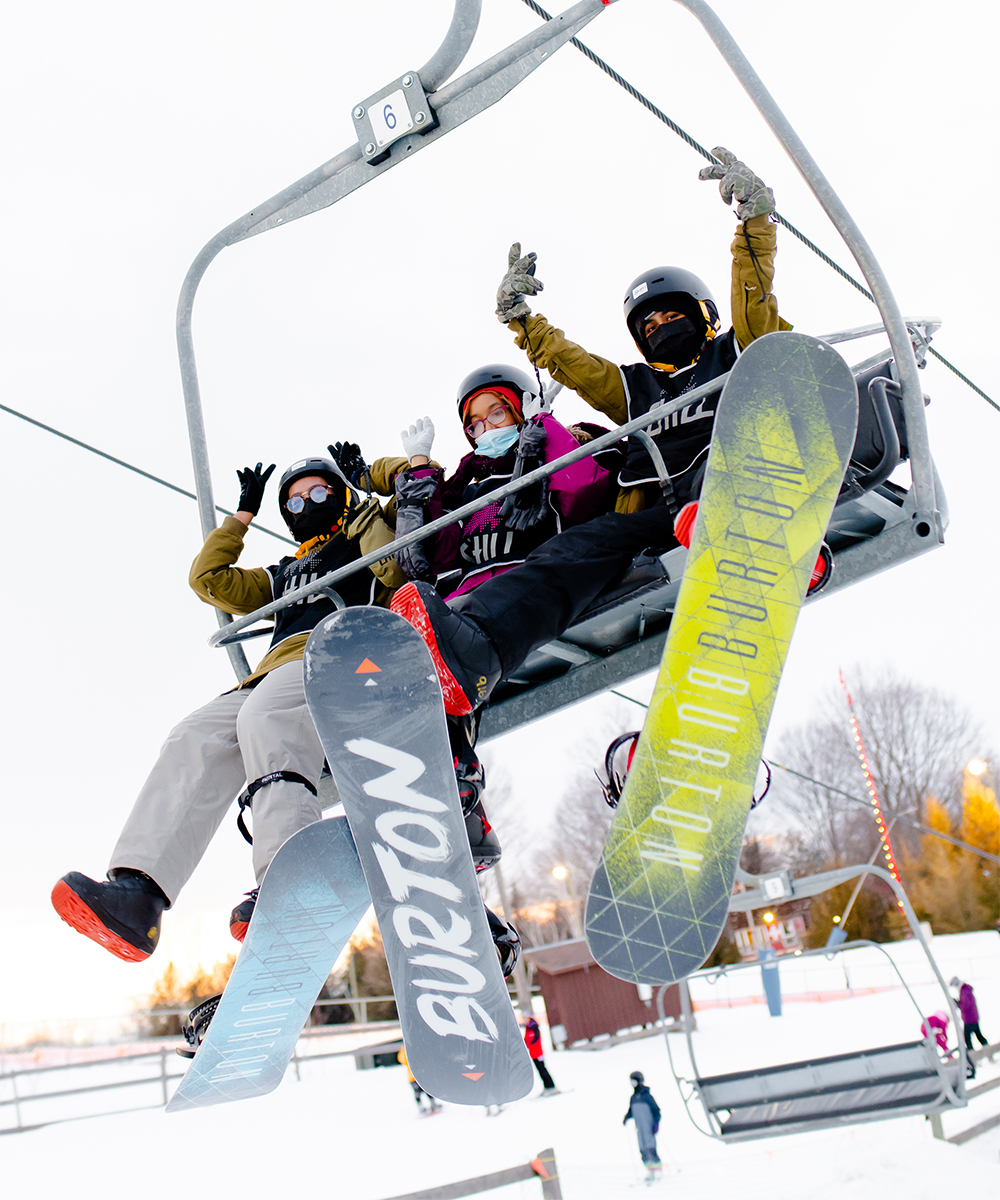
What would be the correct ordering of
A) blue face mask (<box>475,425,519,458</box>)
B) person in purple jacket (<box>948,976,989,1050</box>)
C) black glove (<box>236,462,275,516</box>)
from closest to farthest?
→ blue face mask (<box>475,425,519,458</box>) → black glove (<box>236,462,275,516</box>) → person in purple jacket (<box>948,976,989,1050</box>)

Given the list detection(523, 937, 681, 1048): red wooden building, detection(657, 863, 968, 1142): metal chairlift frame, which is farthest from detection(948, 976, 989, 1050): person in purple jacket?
detection(657, 863, 968, 1142): metal chairlift frame

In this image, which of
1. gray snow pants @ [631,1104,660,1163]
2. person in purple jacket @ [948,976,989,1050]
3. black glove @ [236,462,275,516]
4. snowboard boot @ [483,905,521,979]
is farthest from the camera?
person in purple jacket @ [948,976,989,1050]

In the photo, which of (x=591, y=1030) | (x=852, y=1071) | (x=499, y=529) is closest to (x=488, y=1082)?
(x=499, y=529)

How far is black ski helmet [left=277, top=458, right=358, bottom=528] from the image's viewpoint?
3635 mm

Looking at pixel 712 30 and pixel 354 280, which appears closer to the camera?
pixel 712 30

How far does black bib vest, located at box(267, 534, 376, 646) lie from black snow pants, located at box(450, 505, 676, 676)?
2.41 feet

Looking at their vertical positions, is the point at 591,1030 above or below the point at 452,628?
below

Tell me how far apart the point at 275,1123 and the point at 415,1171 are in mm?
3080

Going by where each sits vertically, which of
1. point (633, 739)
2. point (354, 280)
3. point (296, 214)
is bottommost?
point (633, 739)

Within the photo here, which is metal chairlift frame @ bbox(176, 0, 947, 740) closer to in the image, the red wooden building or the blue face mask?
the blue face mask

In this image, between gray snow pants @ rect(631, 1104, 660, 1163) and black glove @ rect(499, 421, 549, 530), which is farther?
gray snow pants @ rect(631, 1104, 660, 1163)

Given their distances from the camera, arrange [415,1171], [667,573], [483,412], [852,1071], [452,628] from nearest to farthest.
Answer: [452,628] < [667,573] < [483,412] < [852,1071] < [415,1171]

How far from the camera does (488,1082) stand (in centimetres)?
244

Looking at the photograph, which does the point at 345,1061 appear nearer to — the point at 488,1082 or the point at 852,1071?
the point at 852,1071
